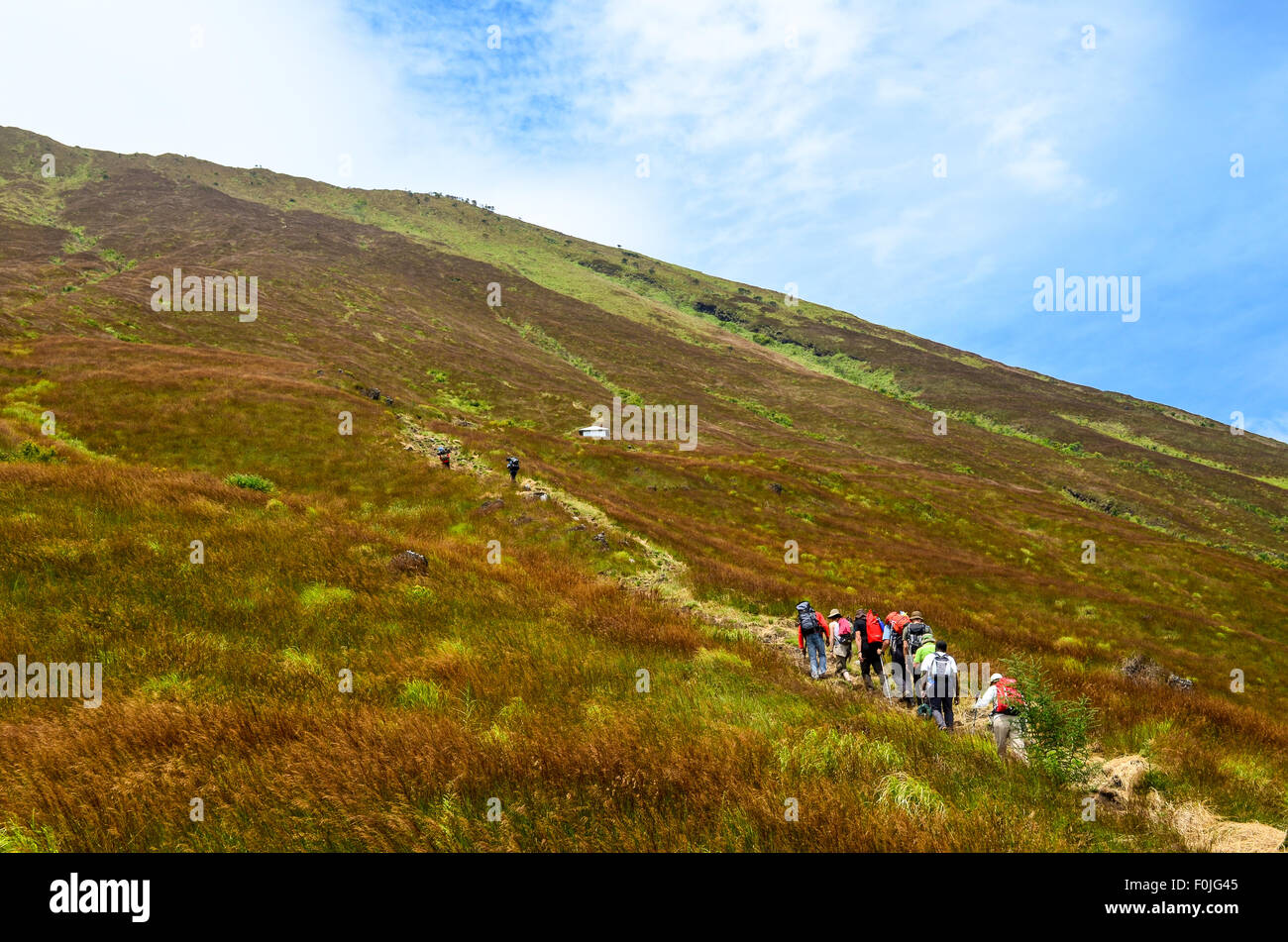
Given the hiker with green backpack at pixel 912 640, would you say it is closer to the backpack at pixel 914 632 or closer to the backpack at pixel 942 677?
the backpack at pixel 914 632

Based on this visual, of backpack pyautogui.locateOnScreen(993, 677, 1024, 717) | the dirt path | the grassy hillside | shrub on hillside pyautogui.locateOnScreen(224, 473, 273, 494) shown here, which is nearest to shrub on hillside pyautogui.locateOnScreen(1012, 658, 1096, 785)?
the dirt path

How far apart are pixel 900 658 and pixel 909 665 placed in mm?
234

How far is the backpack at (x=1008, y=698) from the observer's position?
804cm

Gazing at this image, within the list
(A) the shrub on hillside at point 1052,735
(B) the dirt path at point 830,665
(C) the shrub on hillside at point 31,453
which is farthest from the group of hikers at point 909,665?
(C) the shrub on hillside at point 31,453

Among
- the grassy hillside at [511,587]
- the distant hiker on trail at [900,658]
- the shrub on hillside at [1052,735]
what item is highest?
the grassy hillside at [511,587]

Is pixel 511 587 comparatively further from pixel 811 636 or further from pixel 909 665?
pixel 909 665

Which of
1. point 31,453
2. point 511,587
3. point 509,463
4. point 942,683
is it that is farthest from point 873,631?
point 31,453

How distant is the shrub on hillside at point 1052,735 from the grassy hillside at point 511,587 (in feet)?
1.64

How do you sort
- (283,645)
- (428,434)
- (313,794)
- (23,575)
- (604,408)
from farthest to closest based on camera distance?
(604,408)
(428,434)
(23,575)
(283,645)
(313,794)

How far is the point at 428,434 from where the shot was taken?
32.0 meters

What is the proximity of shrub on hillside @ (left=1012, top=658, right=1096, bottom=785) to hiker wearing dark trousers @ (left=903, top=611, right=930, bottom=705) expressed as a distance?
4.42 m

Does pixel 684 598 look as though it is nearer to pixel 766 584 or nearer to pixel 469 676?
pixel 766 584
